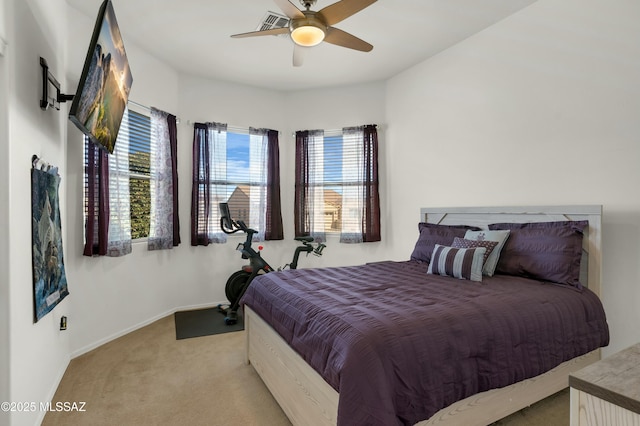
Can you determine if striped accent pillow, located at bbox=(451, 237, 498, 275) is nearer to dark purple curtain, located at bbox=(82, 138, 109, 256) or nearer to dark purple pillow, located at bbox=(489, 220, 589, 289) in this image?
dark purple pillow, located at bbox=(489, 220, 589, 289)

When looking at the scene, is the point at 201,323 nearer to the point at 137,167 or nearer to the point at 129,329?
the point at 129,329

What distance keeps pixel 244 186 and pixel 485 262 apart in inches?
124

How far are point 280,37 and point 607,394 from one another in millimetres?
3481

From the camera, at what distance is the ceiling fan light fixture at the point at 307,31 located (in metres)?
2.30

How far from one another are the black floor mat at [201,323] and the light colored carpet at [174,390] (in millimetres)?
246

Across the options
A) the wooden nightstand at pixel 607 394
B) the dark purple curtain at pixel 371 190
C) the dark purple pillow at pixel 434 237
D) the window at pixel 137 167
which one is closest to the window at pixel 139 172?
the window at pixel 137 167

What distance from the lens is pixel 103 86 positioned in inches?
81.5

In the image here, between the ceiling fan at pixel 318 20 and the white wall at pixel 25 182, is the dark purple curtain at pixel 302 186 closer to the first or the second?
the ceiling fan at pixel 318 20

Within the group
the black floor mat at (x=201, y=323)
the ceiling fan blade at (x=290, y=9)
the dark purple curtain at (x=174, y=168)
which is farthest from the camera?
the dark purple curtain at (x=174, y=168)

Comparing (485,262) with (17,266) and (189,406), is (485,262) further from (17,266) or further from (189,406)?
(17,266)

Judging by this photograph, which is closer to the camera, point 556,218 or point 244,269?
point 556,218

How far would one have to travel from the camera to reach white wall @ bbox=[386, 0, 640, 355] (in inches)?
90.0

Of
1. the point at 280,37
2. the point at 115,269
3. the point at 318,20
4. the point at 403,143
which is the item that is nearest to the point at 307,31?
the point at 318,20

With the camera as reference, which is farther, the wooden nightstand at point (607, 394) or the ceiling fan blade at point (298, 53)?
the ceiling fan blade at point (298, 53)
